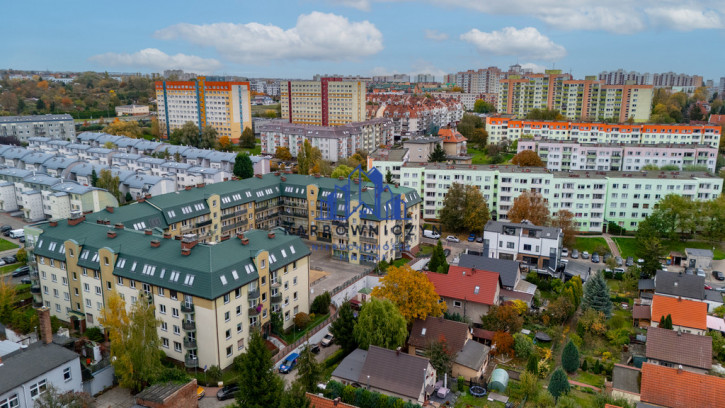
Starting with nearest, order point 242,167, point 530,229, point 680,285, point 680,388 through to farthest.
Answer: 1. point 680,388
2. point 680,285
3. point 530,229
4. point 242,167

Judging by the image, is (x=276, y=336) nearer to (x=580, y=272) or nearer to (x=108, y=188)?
(x=580, y=272)

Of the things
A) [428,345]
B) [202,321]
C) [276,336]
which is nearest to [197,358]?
[202,321]

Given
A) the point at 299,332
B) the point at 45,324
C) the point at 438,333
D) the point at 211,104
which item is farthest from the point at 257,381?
the point at 211,104

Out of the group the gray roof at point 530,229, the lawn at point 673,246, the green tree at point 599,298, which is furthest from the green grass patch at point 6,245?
the lawn at point 673,246

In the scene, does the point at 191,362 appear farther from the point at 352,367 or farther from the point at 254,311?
the point at 352,367

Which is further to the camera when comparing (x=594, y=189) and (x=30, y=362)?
(x=594, y=189)

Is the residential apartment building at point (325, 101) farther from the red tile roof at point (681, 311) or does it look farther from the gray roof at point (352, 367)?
the gray roof at point (352, 367)
